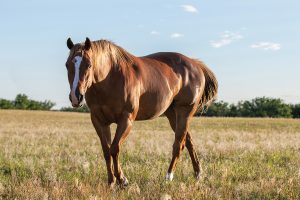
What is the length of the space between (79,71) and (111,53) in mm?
995

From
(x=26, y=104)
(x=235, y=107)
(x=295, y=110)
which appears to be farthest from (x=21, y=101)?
(x=295, y=110)

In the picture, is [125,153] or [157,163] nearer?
[157,163]

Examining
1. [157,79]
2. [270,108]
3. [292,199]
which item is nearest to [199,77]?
[157,79]

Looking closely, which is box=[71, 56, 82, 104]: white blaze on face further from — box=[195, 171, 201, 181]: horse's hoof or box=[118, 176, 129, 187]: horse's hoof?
box=[195, 171, 201, 181]: horse's hoof

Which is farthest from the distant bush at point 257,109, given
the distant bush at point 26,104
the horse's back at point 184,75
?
the horse's back at point 184,75

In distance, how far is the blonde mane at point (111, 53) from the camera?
19.4ft

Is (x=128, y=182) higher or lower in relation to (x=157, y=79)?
lower

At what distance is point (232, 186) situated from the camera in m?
6.36

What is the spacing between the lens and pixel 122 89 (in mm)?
6020

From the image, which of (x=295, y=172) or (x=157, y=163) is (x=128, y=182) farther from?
(x=295, y=172)

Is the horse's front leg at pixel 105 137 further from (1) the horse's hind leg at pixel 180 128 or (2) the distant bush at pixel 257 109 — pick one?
(2) the distant bush at pixel 257 109

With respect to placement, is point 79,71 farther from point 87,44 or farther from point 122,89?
point 122,89

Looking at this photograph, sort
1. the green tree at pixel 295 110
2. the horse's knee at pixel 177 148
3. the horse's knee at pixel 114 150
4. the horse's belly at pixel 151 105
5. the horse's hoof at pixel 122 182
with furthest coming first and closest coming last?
the green tree at pixel 295 110 < the horse's knee at pixel 177 148 < the horse's belly at pixel 151 105 < the horse's hoof at pixel 122 182 < the horse's knee at pixel 114 150

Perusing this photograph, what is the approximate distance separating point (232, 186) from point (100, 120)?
222 centimetres
